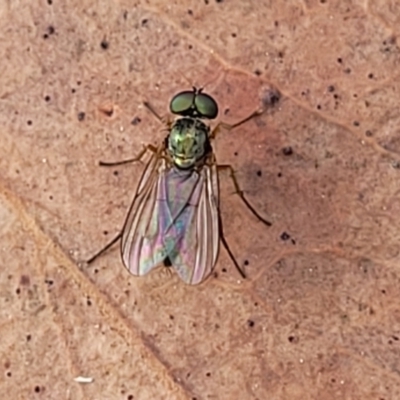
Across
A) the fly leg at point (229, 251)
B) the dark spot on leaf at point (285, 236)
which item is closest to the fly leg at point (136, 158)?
the fly leg at point (229, 251)

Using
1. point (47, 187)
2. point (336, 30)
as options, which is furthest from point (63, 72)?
point (336, 30)

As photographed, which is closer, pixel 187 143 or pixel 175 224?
pixel 175 224

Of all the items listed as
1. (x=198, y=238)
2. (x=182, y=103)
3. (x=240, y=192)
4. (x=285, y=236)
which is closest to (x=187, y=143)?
(x=182, y=103)

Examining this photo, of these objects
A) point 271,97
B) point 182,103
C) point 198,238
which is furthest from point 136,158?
point 271,97

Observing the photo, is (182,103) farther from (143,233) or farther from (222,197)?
(143,233)

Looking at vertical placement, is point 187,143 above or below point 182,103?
below

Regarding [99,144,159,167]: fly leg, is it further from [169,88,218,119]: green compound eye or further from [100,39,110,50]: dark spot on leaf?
[100,39,110,50]: dark spot on leaf

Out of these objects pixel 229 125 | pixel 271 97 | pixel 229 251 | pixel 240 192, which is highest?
pixel 271 97
